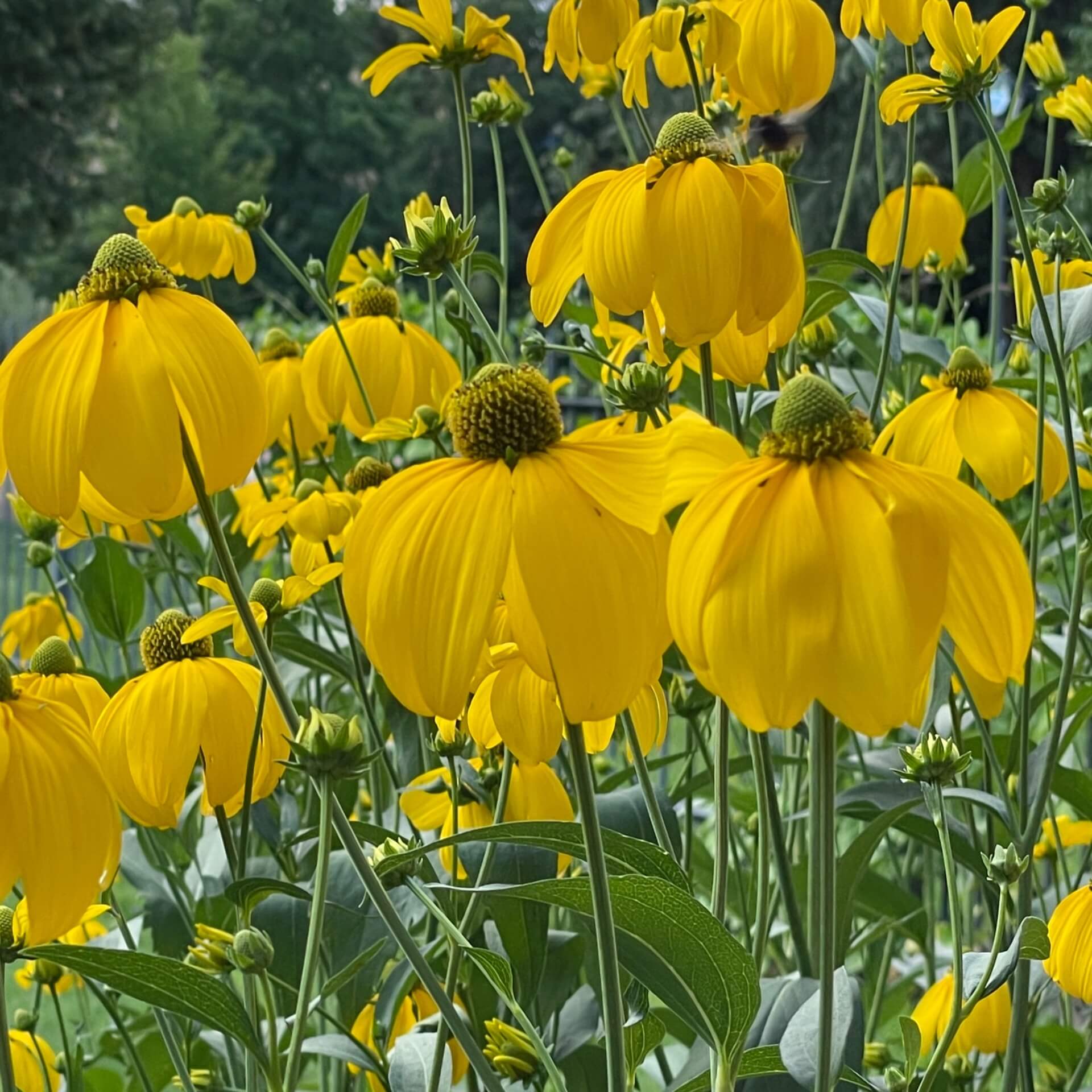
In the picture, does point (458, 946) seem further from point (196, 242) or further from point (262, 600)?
point (196, 242)

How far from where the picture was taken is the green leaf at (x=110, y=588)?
3.73 feet

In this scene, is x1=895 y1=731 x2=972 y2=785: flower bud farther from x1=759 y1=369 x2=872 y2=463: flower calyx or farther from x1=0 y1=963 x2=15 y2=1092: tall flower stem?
x1=0 y1=963 x2=15 y2=1092: tall flower stem

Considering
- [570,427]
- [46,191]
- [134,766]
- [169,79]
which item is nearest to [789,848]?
[134,766]

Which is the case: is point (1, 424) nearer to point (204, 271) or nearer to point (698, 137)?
point (698, 137)

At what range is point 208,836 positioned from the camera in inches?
47.6

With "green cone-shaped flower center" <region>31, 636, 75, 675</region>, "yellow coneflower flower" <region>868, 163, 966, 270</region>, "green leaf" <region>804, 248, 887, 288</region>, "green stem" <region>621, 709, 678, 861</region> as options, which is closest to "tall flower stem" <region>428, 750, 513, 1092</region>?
"green stem" <region>621, 709, 678, 861</region>

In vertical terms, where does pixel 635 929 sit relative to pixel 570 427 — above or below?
above

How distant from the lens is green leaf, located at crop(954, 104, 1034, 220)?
1150mm

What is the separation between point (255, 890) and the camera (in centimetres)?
61

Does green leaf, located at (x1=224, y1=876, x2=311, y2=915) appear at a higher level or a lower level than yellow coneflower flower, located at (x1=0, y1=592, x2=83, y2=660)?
higher

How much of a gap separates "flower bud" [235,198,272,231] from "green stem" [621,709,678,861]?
2.24ft

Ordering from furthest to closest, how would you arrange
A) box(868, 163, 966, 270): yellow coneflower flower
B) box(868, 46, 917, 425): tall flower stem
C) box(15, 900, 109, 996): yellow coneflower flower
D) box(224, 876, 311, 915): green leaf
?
box(868, 163, 966, 270): yellow coneflower flower, box(15, 900, 109, 996): yellow coneflower flower, box(868, 46, 917, 425): tall flower stem, box(224, 876, 311, 915): green leaf

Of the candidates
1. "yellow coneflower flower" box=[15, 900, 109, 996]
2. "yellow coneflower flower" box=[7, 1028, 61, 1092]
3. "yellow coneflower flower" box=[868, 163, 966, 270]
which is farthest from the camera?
"yellow coneflower flower" box=[868, 163, 966, 270]

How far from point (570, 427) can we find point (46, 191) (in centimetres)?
971
